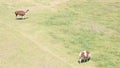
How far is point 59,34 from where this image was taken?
20.8 m

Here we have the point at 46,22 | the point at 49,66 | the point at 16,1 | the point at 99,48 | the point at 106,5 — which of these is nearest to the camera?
the point at 49,66

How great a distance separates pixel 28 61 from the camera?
53.8 feet

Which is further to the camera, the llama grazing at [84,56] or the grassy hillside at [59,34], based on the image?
the grassy hillside at [59,34]

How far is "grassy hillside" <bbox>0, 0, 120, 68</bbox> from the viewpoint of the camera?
16.6 meters

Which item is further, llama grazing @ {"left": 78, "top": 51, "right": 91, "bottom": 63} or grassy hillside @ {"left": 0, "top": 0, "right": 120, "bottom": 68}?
grassy hillside @ {"left": 0, "top": 0, "right": 120, "bottom": 68}

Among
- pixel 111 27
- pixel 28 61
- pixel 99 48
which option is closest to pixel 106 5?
pixel 111 27

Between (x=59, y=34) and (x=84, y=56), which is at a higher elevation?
(x=59, y=34)

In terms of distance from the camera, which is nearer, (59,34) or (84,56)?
(84,56)

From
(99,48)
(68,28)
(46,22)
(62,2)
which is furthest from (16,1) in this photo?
(99,48)

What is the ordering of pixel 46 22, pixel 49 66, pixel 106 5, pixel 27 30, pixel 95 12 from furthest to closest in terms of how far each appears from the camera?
pixel 106 5 → pixel 95 12 → pixel 46 22 → pixel 27 30 → pixel 49 66

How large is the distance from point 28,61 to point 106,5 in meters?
13.2

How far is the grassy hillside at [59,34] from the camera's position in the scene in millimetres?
16562

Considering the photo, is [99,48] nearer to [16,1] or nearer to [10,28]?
[10,28]

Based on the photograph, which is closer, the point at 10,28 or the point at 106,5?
the point at 10,28
